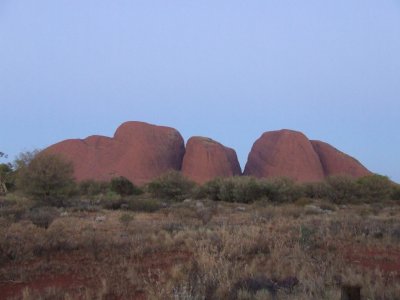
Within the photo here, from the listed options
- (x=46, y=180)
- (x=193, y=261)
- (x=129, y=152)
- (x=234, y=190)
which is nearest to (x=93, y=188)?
(x=129, y=152)

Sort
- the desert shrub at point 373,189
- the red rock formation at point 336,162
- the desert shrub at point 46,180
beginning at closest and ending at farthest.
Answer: the desert shrub at point 46,180
the desert shrub at point 373,189
the red rock formation at point 336,162

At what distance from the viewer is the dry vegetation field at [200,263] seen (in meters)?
5.79

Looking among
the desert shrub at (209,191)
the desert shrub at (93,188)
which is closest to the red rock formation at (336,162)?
the desert shrub at (209,191)

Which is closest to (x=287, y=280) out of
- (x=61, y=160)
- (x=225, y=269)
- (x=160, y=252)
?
(x=225, y=269)

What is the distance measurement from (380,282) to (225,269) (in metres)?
2.01

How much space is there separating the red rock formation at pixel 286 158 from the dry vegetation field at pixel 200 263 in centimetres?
4268

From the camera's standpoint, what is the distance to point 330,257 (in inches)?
322

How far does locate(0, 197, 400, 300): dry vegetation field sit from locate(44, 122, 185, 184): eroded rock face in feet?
137

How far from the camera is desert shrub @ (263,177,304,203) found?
104 feet

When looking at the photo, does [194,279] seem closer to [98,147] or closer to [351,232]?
[351,232]

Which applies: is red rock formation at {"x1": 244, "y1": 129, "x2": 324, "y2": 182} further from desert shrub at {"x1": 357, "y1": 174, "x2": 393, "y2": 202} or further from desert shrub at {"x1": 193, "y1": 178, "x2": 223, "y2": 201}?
desert shrub at {"x1": 193, "y1": 178, "x2": 223, "y2": 201}

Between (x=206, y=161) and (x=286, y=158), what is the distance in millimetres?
9455

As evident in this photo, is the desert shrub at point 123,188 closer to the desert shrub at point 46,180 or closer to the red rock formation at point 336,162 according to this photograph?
the desert shrub at point 46,180

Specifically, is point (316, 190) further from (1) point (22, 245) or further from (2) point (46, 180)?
(1) point (22, 245)
